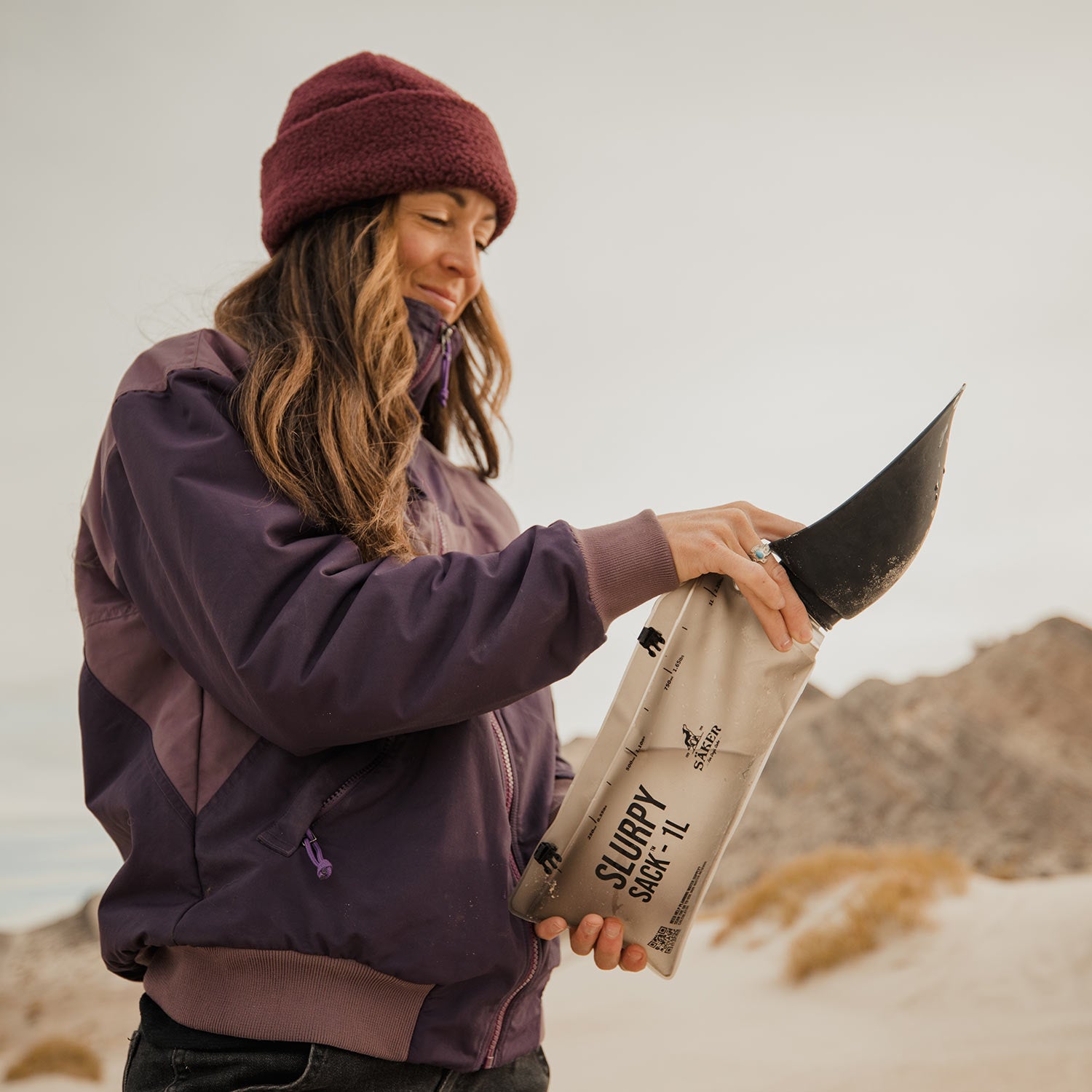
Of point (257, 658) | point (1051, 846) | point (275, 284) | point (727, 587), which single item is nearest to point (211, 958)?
point (257, 658)

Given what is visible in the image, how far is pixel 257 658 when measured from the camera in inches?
42.8

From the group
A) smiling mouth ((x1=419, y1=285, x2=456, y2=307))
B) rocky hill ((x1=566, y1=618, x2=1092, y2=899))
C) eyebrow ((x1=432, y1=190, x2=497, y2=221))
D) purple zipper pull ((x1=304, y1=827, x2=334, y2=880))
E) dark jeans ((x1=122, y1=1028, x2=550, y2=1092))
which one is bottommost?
rocky hill ((x1=566, y1=618, x2=1092, y2=899))

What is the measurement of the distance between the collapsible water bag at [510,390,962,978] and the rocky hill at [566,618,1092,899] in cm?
902

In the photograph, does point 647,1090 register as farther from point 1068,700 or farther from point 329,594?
point 1068,700

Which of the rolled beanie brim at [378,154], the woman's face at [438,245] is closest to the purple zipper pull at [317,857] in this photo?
the woman's face at [438,245]

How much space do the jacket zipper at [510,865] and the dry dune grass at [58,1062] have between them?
15.7ft

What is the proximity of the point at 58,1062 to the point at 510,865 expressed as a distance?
16.7ft

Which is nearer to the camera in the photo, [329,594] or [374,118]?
[329,594]

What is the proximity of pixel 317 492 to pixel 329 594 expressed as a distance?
0.20 meters

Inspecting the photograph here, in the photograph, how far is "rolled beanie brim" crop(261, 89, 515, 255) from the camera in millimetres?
1605

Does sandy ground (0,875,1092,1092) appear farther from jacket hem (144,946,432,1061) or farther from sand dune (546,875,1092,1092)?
jacket hem (144,946,432,1061)

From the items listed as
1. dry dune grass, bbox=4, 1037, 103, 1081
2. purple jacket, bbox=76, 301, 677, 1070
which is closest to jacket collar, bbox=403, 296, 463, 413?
purple jacket, bbox=76, 301, 677, 1070

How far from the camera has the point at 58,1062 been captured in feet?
17.1

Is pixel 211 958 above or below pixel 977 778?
above
